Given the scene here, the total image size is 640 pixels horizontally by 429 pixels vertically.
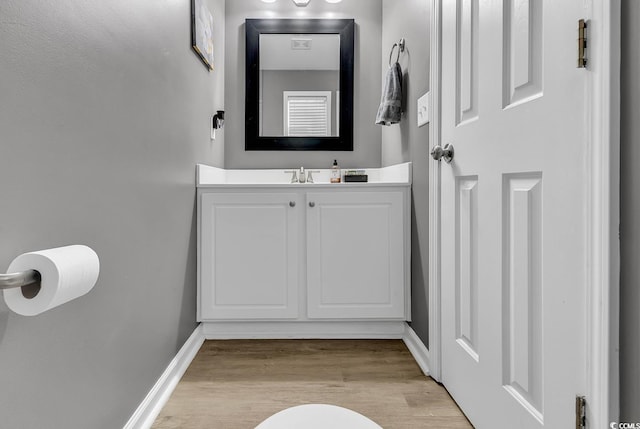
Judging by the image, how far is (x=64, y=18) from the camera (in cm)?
83

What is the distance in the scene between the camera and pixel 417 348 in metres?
1.78

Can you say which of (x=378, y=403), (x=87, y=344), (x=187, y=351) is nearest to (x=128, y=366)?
(x=87, y=344)

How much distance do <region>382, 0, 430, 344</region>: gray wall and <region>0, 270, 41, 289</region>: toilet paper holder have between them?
1413 mm

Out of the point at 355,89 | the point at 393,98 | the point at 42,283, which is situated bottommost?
the point at 42,283

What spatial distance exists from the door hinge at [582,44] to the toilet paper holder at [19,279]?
104cm

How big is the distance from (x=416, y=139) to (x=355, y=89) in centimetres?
88

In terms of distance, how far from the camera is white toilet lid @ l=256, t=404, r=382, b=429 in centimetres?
96

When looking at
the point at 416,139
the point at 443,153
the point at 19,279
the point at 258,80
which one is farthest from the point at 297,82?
the point at 19,279

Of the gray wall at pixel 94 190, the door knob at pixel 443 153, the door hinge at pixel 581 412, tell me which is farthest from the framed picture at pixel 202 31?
the door hinge at pixel 581 412

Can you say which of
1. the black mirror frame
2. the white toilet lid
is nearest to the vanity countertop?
the black mirror frame

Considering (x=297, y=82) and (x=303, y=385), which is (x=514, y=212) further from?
(x=297, y=82)

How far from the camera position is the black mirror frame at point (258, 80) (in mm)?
2514

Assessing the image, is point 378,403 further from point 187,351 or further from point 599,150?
point 599,150

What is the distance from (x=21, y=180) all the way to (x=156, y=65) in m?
0.80
